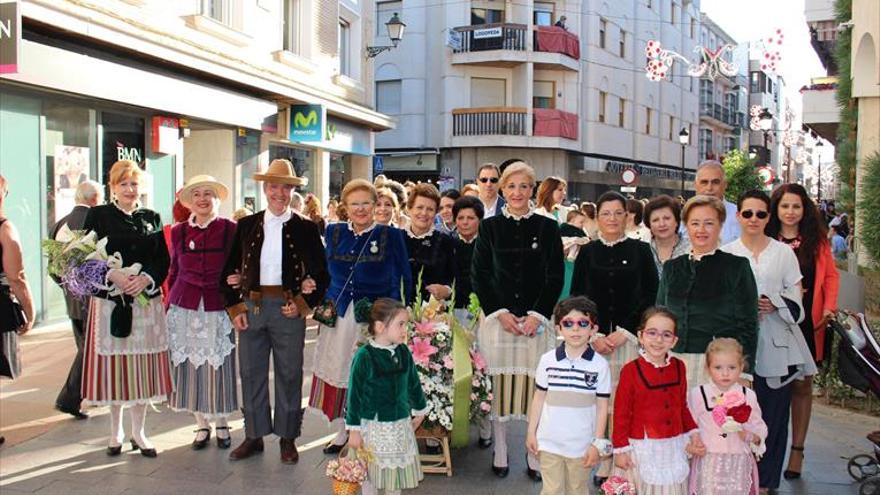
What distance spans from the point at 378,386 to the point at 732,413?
1946mm

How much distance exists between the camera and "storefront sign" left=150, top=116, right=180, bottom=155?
12703 millimetres

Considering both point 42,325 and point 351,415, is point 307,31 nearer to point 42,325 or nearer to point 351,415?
point 42,325

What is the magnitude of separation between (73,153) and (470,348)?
8056 mm

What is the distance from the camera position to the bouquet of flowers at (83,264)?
17.6 feet

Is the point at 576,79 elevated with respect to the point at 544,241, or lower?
elevated

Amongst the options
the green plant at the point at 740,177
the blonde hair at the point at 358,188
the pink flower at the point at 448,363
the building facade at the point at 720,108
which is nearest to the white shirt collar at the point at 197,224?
the blonde hair at the point at 358,188

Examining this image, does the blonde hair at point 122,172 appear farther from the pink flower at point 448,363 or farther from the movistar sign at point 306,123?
the movistar sign at point 306,123

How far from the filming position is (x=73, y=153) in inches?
439

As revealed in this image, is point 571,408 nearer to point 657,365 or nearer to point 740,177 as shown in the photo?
point 657,365

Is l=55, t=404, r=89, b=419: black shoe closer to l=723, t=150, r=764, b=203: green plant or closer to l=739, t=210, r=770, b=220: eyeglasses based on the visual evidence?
l=739, t=210, r=770, b=220: eyeglasses

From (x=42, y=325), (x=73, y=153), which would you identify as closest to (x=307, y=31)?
(x=73, y=153)

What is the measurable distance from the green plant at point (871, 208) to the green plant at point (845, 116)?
11.8 feet

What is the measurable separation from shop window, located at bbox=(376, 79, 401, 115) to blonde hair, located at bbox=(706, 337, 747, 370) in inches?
1114

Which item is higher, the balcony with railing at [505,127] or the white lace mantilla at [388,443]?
the balcony with railing at [505,127]
